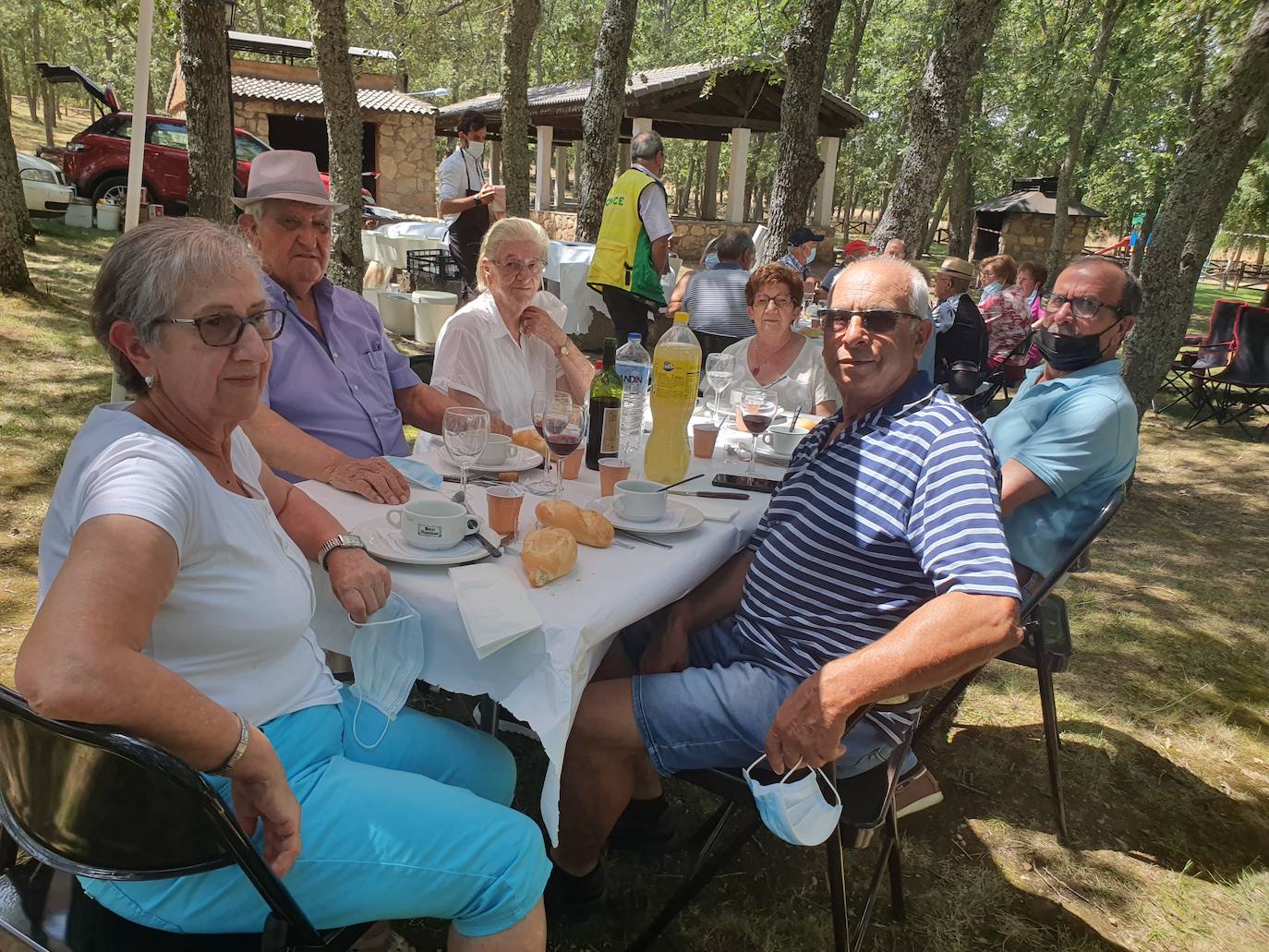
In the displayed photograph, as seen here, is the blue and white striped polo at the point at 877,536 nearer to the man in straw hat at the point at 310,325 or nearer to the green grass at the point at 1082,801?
the green grass at the point at 1082,801

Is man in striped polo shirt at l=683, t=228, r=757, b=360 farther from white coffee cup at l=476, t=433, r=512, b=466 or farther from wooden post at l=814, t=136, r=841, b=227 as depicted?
A: wooden post at l=814, t=136, r=841, b=227

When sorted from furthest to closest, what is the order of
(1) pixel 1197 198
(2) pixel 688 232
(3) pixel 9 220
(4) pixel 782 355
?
(2) pixel 688 232 < (3) pixel 9 220 < (1) pixel 1197 198 < (4) pixel 782 355

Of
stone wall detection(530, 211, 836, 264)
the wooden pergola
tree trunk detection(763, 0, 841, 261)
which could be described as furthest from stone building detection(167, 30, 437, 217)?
tree trunk detection(763, 0, 841, 261)

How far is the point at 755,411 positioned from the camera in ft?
8.61

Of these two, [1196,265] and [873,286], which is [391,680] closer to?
[873,286]

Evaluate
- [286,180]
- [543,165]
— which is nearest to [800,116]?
[286,180]

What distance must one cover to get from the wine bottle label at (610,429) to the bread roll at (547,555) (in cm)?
70

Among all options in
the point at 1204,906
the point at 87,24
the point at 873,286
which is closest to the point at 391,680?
the point at 873,286

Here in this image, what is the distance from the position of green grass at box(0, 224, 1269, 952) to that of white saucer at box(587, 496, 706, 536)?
104cm

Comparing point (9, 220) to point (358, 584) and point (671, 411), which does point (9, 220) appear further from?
point (358, 584)

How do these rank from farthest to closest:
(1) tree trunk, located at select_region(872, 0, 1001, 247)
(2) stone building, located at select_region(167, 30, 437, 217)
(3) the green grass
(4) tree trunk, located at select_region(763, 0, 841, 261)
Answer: (2) stone building, located at select_region(167, 30, 437, 217) < (4) tree trunk, located at select_region(763, 0, 841, 261) < (1) tree trunk, located at select_region(872, 0, 1001, 247) < (3) the green grass

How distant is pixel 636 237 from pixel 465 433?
15.5ft

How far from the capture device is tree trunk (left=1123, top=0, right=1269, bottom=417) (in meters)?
6.15

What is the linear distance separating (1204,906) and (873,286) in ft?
6.91
